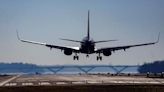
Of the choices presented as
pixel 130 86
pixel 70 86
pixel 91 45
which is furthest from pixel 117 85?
pixel 91 45

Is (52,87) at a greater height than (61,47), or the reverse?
(61,47)

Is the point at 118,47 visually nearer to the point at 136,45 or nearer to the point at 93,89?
the point at 136,45

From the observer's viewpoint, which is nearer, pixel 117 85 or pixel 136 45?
pixel 117 85

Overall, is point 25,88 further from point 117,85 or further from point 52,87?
point 117,85

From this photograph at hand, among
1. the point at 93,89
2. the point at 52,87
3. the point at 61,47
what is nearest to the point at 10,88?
the point at 52,87

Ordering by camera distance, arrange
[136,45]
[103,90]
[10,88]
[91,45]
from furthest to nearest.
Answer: [136,45] → [91,45] → [103,90] → [10,88]

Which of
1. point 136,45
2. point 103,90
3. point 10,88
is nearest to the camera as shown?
point 10,88

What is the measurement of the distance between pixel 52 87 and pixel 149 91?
26.3 metres

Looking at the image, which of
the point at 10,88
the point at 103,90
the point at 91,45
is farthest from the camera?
the point at 91,45

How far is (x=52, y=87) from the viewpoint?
118750 mm

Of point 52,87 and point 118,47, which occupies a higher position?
point 118,47

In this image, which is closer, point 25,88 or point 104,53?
point 25,88

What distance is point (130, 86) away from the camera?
12381cm

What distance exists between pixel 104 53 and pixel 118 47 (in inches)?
219
